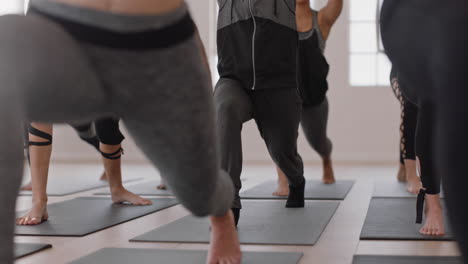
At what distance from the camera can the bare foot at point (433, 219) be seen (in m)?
2.41

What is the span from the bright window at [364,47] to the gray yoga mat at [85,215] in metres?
3.74

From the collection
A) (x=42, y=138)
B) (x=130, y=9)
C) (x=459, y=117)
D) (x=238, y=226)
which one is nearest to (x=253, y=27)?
(x=238, y=226)

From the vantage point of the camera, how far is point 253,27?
8.80 feet

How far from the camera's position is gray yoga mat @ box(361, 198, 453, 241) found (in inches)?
94.7

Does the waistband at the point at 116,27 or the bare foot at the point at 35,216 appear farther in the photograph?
the bare foot at the point at 35,216

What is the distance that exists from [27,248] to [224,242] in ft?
2.84

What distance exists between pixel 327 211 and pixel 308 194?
699 mm

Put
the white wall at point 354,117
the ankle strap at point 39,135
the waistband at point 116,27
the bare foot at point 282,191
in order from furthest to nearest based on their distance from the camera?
1. the white wall at point 354,117
2. the bare foot at point 282,191
3. the ankle strap at point 39,135
4. the waistband at point 116,27

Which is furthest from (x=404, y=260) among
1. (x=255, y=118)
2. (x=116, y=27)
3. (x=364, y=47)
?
(x=364, y=47)

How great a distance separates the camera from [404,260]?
201cm

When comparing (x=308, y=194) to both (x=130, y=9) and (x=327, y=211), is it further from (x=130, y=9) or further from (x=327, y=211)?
(x=130, y=9)

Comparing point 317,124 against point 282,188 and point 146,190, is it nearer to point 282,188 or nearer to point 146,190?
point 282,188

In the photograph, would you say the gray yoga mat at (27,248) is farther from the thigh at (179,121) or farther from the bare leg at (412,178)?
the bare leg at (412,178)

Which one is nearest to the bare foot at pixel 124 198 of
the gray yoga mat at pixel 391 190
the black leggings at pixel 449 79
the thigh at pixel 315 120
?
the thigh at pixel 315 120
